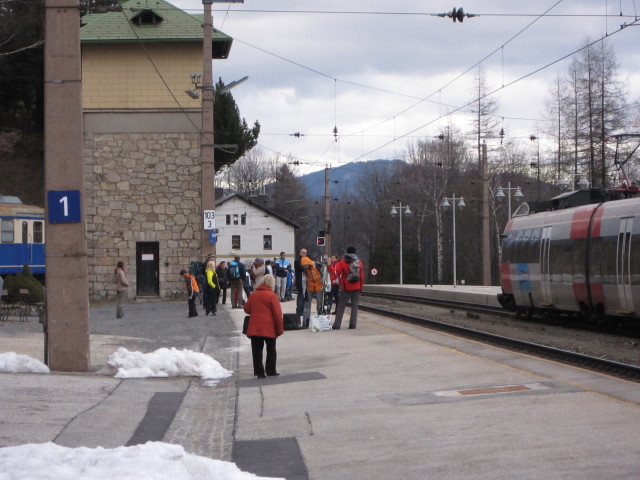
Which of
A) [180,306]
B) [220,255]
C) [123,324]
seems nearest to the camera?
[123,324]

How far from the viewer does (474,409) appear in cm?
→ 971

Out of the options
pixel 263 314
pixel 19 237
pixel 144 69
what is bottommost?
pixel 263 314

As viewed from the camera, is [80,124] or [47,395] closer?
[47,395]

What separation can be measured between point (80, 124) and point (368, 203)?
98.0 meters

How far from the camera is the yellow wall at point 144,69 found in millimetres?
37344

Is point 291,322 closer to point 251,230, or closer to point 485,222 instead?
point 485,222

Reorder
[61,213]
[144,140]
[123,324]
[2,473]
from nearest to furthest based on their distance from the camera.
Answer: [2,473]
[61,213]
[123,324]
[144,140]

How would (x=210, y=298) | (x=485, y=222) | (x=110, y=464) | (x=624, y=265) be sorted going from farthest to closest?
(x=485, y=222) → (x=210, y=298) → (x=624, y=265) → (x=110, y=464)

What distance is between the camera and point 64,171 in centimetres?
1371

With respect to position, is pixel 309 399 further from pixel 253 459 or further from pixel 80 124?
pixel 80 124

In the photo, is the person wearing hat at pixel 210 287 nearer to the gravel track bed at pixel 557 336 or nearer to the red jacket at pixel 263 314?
the gravel track bed at pixel 557 336

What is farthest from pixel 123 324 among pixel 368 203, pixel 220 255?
pixel 368 203

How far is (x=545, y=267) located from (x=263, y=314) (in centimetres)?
1229

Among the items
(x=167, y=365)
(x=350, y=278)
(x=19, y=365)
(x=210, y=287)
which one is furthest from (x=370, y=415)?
(x=210, y=287)
